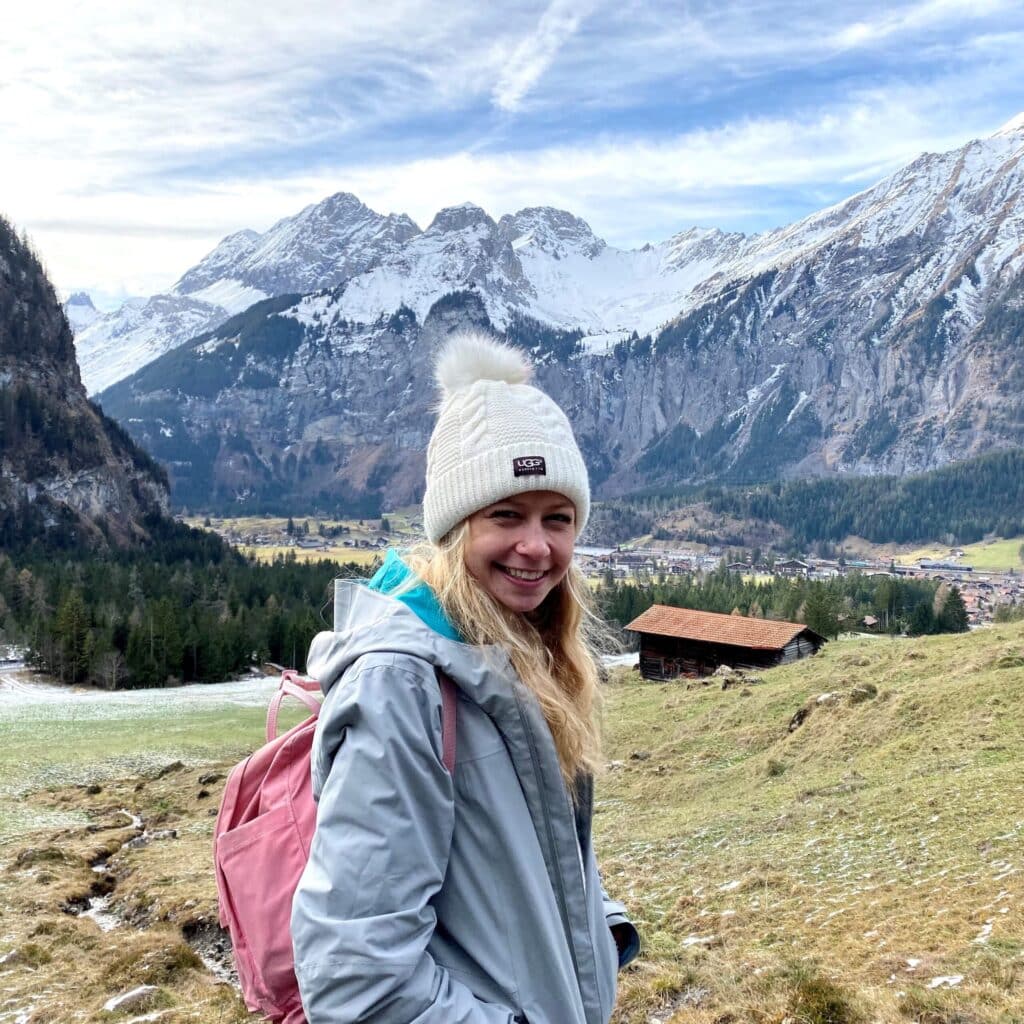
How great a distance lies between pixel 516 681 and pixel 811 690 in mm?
29328

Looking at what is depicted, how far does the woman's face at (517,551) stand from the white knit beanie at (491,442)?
0.25 feet

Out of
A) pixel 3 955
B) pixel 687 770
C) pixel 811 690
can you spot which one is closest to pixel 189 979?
pixel 3 955

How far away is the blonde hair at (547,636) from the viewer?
3275mm

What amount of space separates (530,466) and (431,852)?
1.52 m

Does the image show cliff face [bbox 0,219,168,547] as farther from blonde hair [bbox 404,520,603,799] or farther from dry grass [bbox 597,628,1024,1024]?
blonde hair [bbox 404,520,603,799]

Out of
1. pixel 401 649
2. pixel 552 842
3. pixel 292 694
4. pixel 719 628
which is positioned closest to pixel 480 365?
pixel 401 649

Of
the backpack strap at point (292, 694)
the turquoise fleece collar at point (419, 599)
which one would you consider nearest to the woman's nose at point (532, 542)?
the turquoise fleece collar at point (419, 599)

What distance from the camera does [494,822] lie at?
3.06 meters

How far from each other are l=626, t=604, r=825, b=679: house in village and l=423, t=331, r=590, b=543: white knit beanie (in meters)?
47.5

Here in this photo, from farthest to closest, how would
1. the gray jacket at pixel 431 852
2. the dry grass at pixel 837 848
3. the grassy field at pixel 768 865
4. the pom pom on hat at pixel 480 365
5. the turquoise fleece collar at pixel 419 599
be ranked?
the grassy field at pixel 768 865 → the dry grass at pixel 837 848 → the pom pom on hat at pixel 480 365 → the turquoise fleece collar at pixel 419 599 → the gray jacket at pixel 431 852

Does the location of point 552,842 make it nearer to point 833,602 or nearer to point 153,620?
point 153,620

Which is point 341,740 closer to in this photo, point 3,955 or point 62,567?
point 3,955

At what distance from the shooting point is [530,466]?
11.7 feet

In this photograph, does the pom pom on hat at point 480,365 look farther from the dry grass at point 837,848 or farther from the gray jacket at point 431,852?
the dry grass at point 837,848
